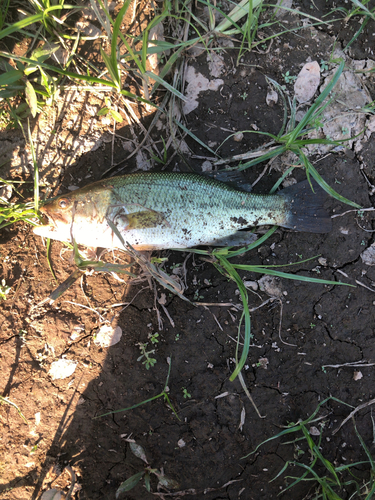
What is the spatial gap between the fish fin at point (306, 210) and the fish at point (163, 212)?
0.01 meters

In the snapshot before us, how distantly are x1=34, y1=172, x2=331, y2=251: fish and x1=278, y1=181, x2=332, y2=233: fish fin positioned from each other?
0.04 ft

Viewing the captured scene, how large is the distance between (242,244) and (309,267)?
852mm

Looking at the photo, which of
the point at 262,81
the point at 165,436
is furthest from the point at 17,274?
the point at 262,81

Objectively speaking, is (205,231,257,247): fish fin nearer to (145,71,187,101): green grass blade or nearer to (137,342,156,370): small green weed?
(137,342,156,370): small green weed

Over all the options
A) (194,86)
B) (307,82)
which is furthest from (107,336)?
(307,82)

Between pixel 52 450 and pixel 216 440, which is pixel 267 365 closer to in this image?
pixel 216 440

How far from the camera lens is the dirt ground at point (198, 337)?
321cm

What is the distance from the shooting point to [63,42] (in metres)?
3.29

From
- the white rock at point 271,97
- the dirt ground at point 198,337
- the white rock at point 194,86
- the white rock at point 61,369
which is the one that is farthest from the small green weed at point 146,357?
the white rock at point 271,97

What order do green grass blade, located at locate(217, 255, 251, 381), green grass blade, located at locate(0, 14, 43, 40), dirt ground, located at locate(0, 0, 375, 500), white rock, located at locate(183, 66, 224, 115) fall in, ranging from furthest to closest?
white rock, located at locate(183, 66, 224, 115) < dirt ground, located at locate(0, 0, 375, 500) < green grass blade, located at locate(217, 255, 251, 381) < green grass blade, located at locate(0, 14, 43, 40)

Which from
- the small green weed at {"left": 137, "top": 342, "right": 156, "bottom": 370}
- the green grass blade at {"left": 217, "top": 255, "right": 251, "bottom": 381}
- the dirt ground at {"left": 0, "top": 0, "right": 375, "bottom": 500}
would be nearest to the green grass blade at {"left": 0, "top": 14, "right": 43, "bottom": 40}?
the dirt ground at {"left": 0, "top": 0, "right": 375, "bottom": 500}

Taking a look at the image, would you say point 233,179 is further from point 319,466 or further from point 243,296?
point 319,466

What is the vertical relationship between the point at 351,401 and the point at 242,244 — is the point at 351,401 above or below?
below

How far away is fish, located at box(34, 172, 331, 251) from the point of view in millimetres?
3047
